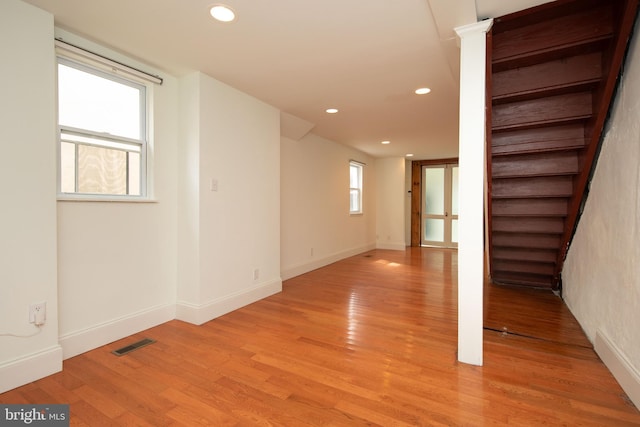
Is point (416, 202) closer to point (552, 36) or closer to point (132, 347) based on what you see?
point (552, 36)

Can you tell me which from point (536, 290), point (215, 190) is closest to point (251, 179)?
point (215, 190)

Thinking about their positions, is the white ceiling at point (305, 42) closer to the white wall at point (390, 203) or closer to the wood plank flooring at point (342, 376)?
the wood plank flooring at point (342, 376)

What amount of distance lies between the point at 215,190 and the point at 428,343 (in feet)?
7.79

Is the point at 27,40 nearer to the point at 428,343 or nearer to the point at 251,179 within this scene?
the point at 251,179

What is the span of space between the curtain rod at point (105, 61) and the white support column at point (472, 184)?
8.33 feet

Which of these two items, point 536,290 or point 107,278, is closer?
point 107,278

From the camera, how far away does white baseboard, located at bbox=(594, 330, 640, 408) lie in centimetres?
167

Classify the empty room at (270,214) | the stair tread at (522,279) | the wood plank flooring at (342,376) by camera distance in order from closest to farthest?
the wood plank flooring at (342,376) < the empty room at (270,214) < the stair tread at (522,279)

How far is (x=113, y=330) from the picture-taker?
2.48 metres

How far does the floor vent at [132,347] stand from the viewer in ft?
7.50

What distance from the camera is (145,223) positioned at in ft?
8.96

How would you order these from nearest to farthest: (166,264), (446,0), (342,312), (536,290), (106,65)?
(446,0), (106,65), (166,264), (342,312), (536,290)

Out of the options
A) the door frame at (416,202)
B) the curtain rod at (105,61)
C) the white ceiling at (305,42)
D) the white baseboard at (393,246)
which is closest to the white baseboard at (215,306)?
the curtain rod at (105,61)

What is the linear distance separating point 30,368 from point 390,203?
698 cm
